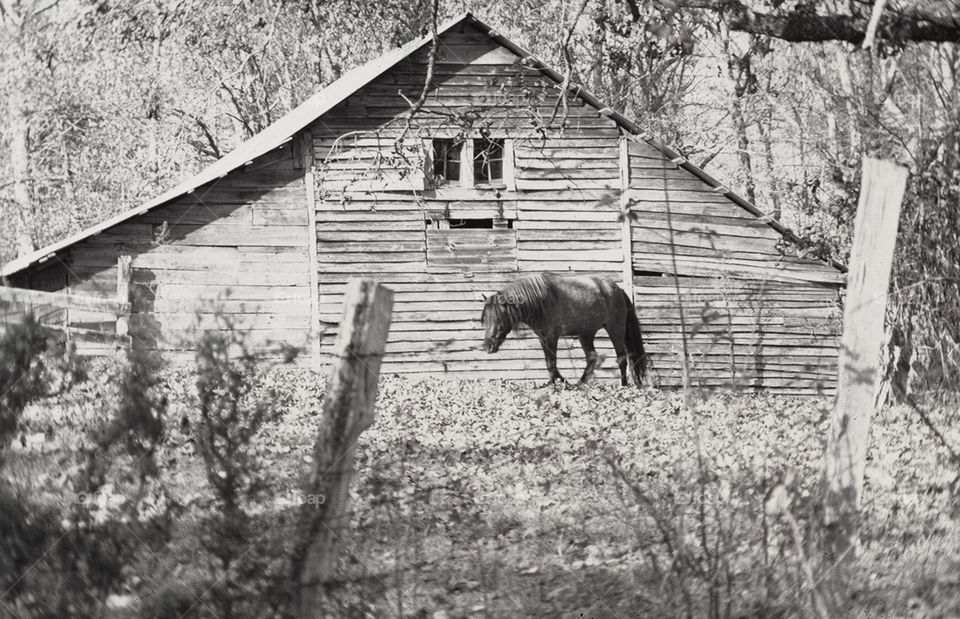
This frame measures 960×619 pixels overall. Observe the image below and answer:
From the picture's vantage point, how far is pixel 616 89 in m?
24.0

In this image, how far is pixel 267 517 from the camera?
409 centimetres

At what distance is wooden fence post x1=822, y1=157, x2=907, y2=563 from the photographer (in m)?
4.45

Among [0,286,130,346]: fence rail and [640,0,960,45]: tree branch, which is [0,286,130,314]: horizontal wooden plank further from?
[640,0,960,45]: tree branch

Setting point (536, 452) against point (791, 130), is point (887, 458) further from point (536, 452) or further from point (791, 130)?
point (791, 130)

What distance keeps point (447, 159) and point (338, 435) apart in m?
15.8

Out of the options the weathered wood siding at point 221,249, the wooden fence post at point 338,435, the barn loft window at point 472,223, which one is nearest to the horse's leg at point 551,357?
the barn loft window at point 472,223

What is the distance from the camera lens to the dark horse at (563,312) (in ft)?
54.7

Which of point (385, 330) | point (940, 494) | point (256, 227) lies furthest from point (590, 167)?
point (385, 330)

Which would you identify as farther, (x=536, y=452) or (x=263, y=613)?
(x=536, y=452)

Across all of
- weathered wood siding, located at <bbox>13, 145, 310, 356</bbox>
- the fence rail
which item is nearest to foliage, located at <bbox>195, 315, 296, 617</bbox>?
the fence rail

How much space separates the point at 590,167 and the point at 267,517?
52.6ft

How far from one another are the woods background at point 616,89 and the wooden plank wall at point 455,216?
80cm

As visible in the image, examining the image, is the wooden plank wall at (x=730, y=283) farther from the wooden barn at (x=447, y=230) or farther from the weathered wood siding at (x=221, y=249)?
the weathered wood siding at (x=221, y=249)

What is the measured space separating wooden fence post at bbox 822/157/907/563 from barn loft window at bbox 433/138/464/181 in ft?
49.1
